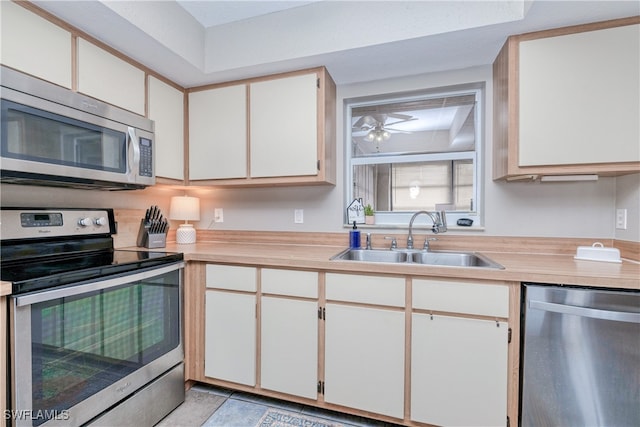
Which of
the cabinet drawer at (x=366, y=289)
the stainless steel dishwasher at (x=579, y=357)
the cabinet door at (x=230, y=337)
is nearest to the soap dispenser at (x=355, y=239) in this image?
the cabinet drawer at (x=366, y=289)

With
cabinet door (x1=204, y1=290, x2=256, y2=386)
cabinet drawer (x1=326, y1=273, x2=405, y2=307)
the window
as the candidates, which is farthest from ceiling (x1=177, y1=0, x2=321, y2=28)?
cabinet door (x1=204, y1=290, x2=256, y2=386)

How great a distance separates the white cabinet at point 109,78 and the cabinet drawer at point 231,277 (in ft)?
3.64

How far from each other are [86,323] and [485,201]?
2.27m

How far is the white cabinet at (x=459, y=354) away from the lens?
138 centimetres

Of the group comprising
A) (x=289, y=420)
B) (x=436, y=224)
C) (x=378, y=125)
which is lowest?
(x=289, y=420)

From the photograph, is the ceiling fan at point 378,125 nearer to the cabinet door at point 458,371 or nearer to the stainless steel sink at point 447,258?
the stainless steel sink at point 447,258

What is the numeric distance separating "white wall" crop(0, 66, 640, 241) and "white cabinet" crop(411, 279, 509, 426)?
0.71 metres

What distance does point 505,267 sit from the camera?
1.42m

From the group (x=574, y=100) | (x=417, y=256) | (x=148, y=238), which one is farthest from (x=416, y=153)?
(x=148, y=238)

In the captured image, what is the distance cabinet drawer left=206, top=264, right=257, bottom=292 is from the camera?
178 cm

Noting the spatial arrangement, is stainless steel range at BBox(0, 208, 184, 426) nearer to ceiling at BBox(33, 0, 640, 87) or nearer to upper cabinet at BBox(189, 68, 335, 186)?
upper cabinet at BBox(189, 68, 335, 186)

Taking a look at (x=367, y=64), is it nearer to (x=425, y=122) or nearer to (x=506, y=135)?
(x=425, y=122)

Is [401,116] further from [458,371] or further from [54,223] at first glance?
[54,223]

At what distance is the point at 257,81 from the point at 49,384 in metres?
1.94
